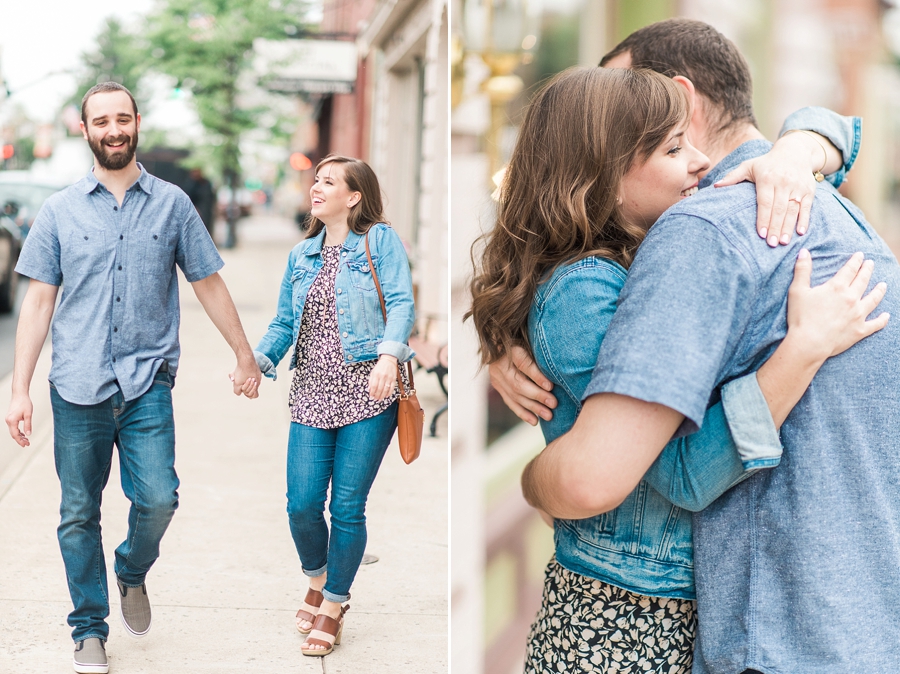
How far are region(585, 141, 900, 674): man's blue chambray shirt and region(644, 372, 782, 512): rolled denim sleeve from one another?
2.3 inches

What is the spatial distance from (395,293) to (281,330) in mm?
391

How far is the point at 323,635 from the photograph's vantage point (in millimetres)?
3100

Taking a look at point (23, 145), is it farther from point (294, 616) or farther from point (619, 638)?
point (619, 638)

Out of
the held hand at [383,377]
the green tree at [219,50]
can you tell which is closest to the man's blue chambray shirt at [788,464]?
the held hand at [383,377]

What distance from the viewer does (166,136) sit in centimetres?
339

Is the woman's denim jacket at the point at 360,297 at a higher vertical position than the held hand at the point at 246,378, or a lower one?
higher

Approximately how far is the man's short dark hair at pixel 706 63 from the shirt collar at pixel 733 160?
0.14m

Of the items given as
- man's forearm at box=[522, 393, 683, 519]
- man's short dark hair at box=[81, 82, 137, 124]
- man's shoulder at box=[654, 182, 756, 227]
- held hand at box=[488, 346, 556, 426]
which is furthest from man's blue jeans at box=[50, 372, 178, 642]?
man's shoulder at box=[654, 182, 756, 227]

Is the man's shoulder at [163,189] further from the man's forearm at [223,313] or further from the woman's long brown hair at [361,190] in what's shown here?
the woman's long brown hair at [361,190]

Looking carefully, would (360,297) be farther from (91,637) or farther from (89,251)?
(91,637)

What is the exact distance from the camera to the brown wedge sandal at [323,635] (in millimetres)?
3072

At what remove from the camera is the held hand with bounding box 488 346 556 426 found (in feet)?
5.77

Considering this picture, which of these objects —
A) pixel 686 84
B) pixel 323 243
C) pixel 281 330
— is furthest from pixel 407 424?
pixel 686 84

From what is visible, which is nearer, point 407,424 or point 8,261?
point 407,424
